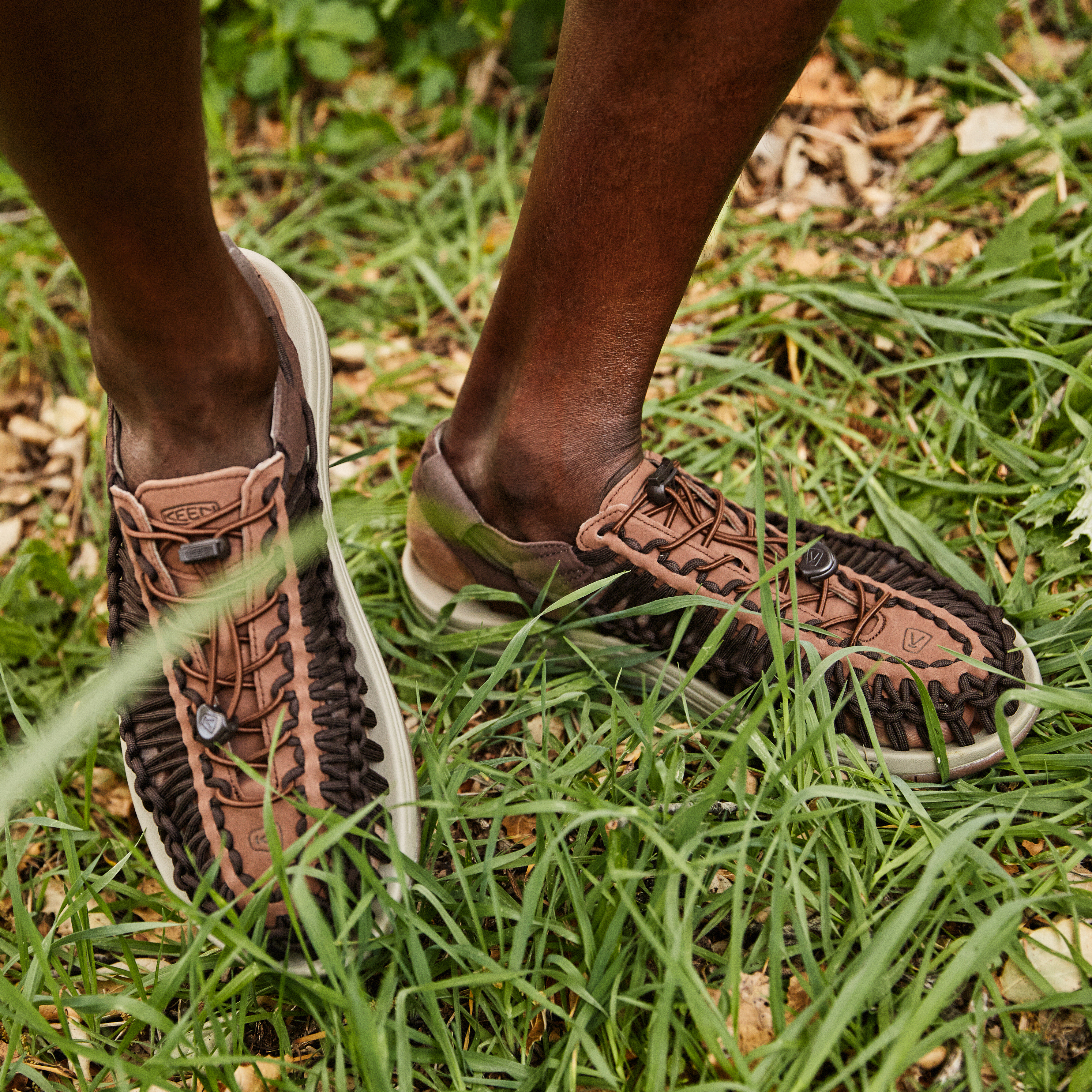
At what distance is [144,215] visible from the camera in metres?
0.91

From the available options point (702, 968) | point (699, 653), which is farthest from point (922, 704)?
point (702, 968)

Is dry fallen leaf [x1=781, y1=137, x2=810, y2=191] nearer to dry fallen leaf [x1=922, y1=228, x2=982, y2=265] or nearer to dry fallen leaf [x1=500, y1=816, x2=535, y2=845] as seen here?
dry fallen leaf [x1=922, y1=228, x2=982, y2=265]

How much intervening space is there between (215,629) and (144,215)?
20.3 inches

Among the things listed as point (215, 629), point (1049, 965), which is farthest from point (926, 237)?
point (215, 629)

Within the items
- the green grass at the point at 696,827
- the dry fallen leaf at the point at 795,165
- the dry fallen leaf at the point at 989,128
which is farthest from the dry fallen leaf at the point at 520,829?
the dry fallen leaf at the point at 989,128

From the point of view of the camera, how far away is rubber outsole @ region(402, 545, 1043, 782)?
1.11 meters

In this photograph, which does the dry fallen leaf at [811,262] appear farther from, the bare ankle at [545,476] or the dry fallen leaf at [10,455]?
the dry fallen leaf at [10,455]

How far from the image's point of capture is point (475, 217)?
6.94ft

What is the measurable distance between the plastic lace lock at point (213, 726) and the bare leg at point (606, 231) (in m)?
0.49

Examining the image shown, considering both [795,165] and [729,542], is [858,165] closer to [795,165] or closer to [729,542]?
[795,165]

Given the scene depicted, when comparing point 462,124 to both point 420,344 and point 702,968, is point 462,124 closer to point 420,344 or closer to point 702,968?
point 420,344

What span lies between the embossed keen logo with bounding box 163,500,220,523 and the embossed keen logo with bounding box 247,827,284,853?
1.35 ft

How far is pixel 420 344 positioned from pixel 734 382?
0.78m

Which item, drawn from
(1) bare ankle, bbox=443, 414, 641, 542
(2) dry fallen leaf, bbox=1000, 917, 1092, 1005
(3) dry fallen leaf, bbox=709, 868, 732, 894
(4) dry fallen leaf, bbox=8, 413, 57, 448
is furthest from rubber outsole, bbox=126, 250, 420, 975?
(4) dry fallen leaf, bbox=8, 413, 57, 448
